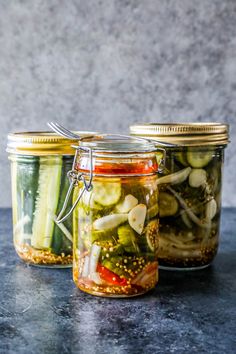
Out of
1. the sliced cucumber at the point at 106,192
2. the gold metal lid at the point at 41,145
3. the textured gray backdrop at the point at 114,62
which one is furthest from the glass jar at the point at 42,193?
the textured gray backdrop at the point at 114,62

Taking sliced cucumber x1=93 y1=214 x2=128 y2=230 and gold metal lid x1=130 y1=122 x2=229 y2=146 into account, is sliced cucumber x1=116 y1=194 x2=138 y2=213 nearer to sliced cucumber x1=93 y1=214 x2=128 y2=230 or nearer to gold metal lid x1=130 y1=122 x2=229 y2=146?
sliced cucumber x1=93 y1=214 x2=128 y2=230

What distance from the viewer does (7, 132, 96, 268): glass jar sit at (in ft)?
2.66

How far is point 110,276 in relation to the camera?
72cm

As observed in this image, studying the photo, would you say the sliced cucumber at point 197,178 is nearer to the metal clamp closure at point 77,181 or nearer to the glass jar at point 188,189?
the glass jar at point 188,189

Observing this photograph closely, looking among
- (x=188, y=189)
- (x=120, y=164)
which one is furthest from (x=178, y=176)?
(x=120, y=164)

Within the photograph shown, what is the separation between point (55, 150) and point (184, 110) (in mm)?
515

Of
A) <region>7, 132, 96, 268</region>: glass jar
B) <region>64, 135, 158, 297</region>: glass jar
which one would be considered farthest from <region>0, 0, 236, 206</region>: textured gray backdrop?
<region>64, 135, 158, 297</region>: glass jar

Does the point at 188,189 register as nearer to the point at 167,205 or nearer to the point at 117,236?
the point at 167,205

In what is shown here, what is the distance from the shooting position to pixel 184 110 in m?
1.25

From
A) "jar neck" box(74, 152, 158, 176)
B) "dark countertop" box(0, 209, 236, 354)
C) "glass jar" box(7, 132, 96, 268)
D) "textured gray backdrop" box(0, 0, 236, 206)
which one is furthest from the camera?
"textured gray backdrop" box(0, 0, 236, 206)

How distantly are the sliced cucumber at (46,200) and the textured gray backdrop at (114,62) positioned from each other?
0.45 metres

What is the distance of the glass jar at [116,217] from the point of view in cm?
71

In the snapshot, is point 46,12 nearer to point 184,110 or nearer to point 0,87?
point 0,87

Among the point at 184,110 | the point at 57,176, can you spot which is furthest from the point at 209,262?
the point at 184,110
